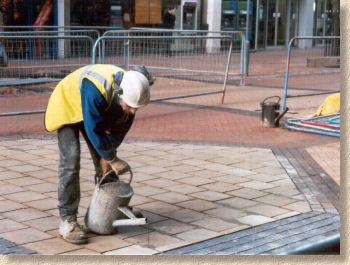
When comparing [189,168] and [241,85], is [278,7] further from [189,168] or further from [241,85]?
[189,168]

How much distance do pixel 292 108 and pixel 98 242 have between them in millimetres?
6906

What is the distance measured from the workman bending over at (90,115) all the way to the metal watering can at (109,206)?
4.9 inches

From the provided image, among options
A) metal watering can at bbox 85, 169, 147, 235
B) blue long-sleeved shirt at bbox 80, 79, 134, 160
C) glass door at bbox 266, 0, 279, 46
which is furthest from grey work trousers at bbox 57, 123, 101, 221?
glass door at bbox 266, 0, 279, 46

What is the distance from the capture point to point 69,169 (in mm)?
4172

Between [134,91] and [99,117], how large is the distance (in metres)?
0.28

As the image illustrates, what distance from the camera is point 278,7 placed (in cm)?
2492

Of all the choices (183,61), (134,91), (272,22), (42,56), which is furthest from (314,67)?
(272,22)

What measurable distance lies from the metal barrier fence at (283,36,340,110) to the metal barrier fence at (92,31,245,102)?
1273mm

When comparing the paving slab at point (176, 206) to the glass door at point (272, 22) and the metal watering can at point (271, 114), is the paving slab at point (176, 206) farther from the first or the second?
the glass door at point (272, 22)

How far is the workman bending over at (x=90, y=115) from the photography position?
381 cm

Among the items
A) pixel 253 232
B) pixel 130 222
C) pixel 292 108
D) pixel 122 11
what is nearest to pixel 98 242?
pixel 130 222

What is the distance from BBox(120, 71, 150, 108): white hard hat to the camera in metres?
3.74

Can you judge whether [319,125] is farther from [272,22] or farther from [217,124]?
[272,22]

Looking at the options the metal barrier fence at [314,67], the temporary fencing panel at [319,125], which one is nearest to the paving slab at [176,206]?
Answer: the temporary fencing panel at [319,125]
